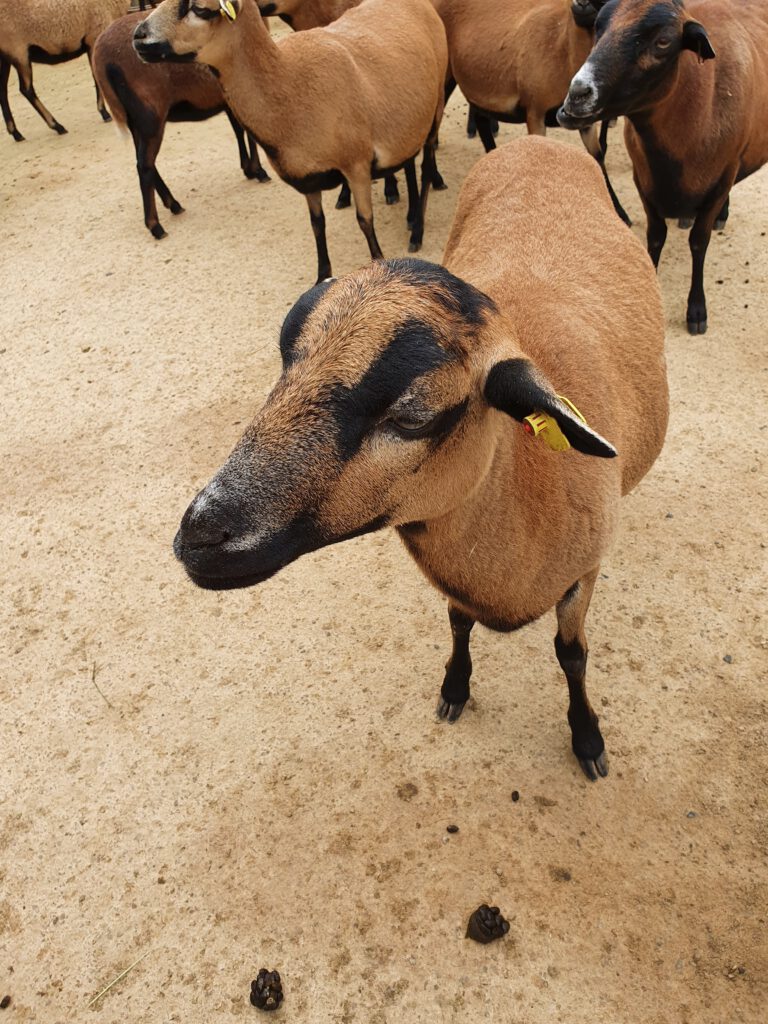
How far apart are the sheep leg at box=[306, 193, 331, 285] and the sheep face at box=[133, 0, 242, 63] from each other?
1193 mm

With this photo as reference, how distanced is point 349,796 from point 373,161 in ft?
15.7

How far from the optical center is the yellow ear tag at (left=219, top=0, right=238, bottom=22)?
197 inches

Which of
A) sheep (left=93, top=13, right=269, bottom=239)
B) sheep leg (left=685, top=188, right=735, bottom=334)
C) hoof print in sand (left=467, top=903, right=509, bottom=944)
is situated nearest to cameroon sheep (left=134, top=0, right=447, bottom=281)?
sheep (left=93, top=13, right=269, bottom=239)

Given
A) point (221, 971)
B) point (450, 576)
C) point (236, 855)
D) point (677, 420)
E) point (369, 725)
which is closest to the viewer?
point (450, 576)

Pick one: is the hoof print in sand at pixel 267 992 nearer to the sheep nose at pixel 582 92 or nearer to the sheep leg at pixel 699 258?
the sheep leg at pixel 699 258

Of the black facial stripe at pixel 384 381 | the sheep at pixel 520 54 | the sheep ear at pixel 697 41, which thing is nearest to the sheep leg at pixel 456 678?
the black facial stripe at pixel 384 381

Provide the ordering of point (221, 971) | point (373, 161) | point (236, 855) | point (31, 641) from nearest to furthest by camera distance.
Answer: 1. point (221, 971)
2. point (236, 855)
3. point (31, 641)
4. point (373, 161)

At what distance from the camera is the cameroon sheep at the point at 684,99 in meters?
4.62

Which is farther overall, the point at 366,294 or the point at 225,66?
the point at 225,66

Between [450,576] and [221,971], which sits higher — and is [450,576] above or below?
above

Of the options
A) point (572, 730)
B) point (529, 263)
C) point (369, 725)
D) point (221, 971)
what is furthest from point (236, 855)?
point (529, 263)

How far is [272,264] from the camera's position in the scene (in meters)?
6.92

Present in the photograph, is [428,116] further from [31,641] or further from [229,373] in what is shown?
[31,641]

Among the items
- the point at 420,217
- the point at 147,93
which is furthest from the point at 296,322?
the point at 147,93
